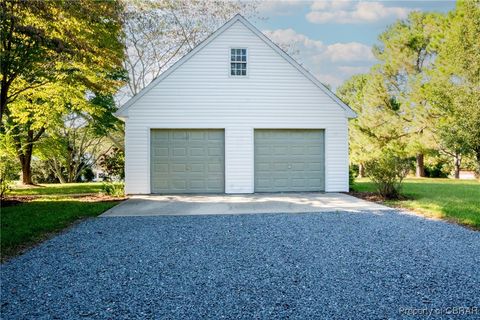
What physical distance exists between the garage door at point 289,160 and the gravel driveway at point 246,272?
5578mm

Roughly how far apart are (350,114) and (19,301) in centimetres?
1135

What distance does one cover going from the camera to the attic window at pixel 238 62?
12.3m

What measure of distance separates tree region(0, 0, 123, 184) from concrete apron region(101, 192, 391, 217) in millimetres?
4300

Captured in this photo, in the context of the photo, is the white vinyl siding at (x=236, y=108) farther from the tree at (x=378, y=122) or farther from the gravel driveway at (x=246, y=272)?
the tree at (x=378, y=122)

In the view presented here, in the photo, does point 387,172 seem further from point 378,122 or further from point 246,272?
point 378,122

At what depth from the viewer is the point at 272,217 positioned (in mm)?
7746

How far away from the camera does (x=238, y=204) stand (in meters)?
9.72

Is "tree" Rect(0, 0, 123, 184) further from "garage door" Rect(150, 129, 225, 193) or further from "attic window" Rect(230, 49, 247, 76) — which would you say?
"attic window" Rect(230, 49, 247, 76)

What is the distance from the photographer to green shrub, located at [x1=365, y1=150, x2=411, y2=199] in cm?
1029

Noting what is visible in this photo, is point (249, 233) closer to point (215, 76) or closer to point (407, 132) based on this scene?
point (215, 76)

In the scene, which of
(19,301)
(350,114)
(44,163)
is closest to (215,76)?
(350,114)

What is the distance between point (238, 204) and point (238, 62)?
17.6 feet

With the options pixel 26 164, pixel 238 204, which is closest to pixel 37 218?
pixel 238 204

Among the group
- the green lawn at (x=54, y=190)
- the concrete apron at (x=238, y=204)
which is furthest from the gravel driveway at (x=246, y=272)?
the green lawn at (x=54, y=190)
